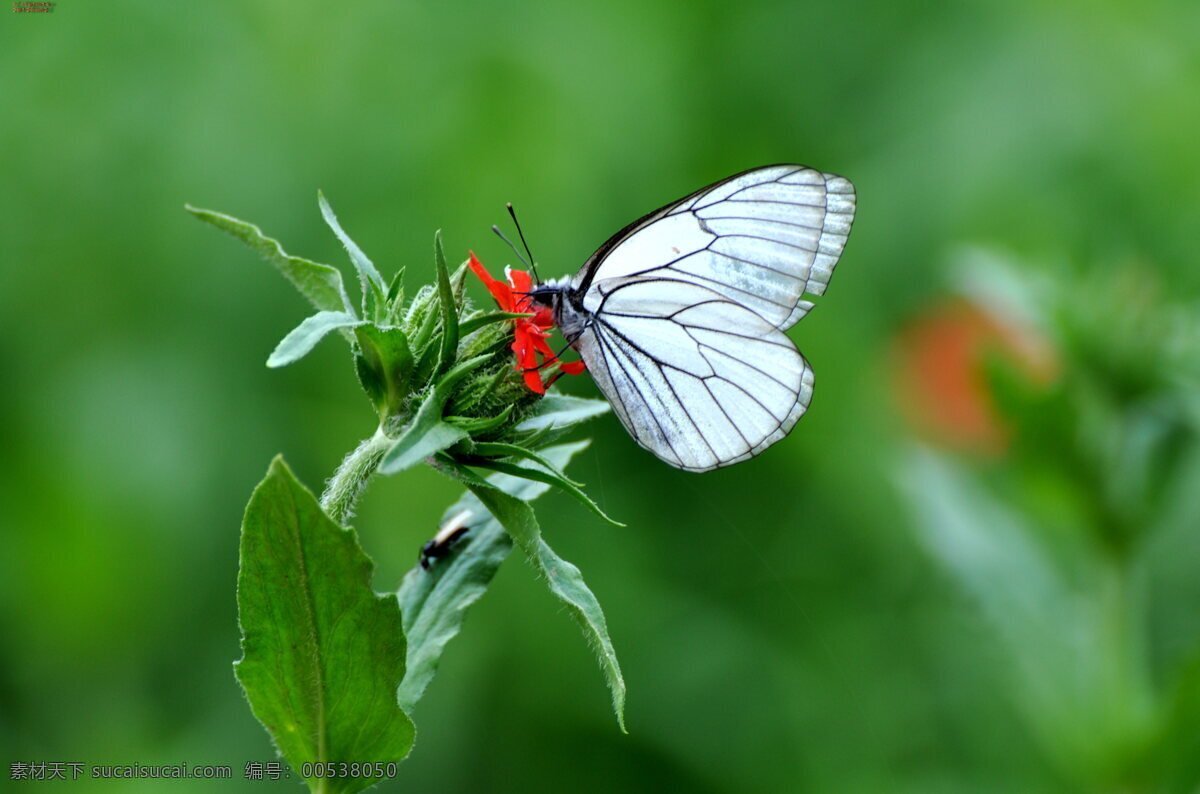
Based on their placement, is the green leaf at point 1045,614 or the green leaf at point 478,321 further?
the green leaf at point 1045,614

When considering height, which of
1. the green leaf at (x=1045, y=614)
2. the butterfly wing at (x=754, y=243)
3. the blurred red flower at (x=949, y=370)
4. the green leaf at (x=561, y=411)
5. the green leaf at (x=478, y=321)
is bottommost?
the green leaf at (x=1045, y=614)

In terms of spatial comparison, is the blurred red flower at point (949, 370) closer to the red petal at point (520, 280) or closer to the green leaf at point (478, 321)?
the red petal at point (520, 280)

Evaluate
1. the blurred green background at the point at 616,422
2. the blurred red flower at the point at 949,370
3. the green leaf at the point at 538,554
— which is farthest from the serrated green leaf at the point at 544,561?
Answer: the blurred red flower at the point at 949,370

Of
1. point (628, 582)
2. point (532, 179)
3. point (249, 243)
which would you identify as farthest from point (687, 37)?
point (249, 243)

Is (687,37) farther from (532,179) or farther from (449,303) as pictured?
(449,303)

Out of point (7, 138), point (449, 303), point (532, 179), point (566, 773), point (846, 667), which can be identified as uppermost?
point (449, 303)

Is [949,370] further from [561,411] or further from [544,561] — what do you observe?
[544,561]

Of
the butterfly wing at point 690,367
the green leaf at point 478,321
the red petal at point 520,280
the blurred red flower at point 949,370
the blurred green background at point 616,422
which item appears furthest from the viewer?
the blurred red flower at point 949,370

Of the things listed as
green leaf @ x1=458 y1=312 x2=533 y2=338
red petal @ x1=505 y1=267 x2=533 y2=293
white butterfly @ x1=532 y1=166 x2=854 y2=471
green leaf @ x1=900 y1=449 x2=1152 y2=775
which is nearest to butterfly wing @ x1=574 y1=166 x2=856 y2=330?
white butterfly @ x1=532 y1=166 x2=854 y2=471
